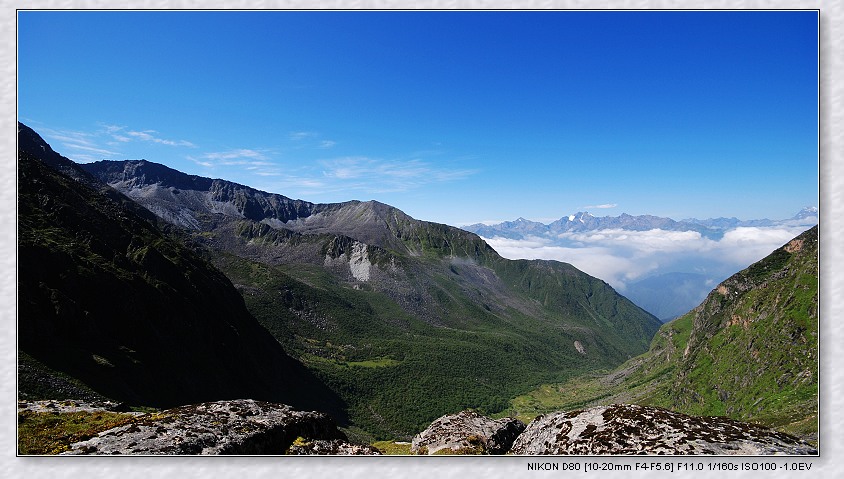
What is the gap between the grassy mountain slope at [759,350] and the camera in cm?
8031

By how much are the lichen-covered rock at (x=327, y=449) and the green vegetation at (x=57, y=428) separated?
7.58 m

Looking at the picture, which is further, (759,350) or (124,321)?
(759,350)

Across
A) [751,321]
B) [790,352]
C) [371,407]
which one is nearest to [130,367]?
[371,407]

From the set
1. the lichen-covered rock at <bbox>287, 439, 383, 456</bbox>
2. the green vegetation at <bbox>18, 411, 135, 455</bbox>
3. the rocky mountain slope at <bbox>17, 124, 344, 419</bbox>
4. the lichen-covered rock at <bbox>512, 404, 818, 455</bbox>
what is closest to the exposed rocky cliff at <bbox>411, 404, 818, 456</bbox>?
the lichen-covered rock at <bbox>512, 404, 818, 455</bbox>

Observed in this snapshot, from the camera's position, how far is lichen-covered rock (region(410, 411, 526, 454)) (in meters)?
19.5

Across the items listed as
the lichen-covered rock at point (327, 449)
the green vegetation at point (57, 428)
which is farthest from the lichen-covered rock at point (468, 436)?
the green vegetation at point (57, 428)

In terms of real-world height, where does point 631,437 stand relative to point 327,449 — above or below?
above

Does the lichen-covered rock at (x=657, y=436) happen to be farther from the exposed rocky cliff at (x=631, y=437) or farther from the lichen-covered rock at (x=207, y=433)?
the lichen-covered rock at (x=207, y=433)

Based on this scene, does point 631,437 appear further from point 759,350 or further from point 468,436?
point 759,350

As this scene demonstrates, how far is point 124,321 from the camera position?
259ft

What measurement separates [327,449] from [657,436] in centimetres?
1486

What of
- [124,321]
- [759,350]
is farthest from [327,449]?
[759,350]

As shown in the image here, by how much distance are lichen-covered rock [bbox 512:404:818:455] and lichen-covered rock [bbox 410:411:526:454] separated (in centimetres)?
250

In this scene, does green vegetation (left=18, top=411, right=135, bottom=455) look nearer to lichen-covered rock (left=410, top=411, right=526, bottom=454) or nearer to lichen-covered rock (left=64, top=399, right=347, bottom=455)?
lichen-covered rock (left=64, top=399, right=347, bottom=455)
